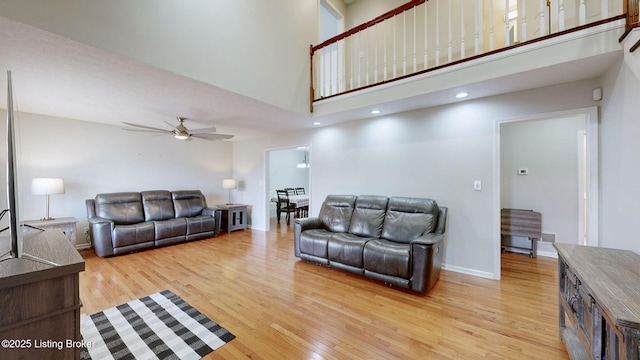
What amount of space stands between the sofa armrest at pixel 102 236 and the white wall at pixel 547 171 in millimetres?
6689

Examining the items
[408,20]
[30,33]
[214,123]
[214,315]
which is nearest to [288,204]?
[214,123]

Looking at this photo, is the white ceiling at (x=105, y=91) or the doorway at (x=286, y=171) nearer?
the white ceiling at (x=105, y=91)

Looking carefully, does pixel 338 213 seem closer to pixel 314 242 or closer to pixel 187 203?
pixel 314 242

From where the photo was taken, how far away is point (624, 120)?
2.08 meters

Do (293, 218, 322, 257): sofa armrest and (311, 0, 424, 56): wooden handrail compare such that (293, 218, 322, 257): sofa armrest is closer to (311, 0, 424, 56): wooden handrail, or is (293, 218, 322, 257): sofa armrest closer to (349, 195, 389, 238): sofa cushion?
(349, 195, 389, 238): sofa cushion

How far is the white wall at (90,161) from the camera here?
4008 millimetres

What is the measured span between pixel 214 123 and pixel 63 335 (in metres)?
4.18

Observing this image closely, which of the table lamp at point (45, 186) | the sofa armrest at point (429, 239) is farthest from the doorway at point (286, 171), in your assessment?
the sofa armrest at point (429, 239)

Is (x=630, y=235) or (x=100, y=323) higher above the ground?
(x=630, y=235)

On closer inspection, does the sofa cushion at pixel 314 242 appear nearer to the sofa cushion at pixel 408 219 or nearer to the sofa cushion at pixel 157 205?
the sofa cushion at pixel 408 219

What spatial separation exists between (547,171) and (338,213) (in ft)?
11.2

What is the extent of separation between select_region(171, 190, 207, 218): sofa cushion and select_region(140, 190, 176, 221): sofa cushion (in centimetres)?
10

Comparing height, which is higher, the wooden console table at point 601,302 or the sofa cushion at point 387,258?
the wooden console table at point 601,302

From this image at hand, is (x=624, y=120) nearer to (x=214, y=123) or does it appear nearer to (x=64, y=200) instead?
(x=214, y=123)
